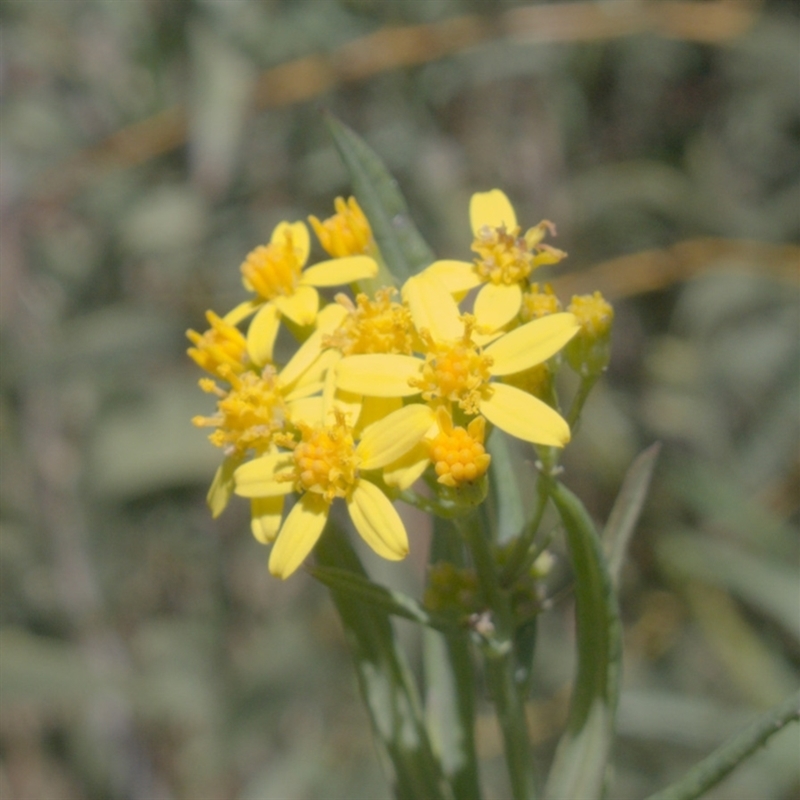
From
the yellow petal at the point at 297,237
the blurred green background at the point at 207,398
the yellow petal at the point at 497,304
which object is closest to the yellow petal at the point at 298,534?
the yellow petal at the point at 497,304

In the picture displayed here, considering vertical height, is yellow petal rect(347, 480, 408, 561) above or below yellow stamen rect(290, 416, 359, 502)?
below

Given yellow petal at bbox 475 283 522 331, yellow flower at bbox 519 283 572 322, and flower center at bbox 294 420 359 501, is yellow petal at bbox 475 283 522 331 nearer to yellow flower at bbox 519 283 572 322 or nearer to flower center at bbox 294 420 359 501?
yellow flower at bbox 519 283 572 322

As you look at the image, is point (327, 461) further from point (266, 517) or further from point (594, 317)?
point (594, 317)

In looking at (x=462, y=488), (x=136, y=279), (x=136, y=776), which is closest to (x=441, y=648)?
(x=462, y=488)

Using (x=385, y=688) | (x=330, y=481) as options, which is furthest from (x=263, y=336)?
(x=385, y=688)

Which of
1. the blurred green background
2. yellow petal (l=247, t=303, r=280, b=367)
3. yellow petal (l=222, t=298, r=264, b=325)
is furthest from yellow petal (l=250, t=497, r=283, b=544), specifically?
the blurred green background
